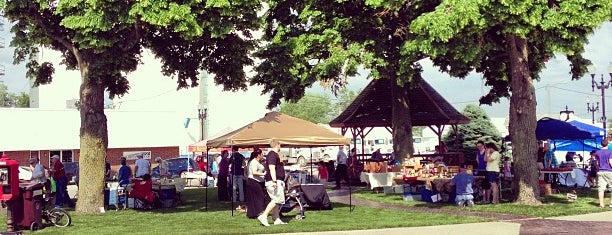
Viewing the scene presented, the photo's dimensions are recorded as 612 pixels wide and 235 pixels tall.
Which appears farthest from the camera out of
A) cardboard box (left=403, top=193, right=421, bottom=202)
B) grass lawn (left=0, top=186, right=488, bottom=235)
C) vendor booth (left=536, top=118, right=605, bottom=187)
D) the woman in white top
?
vendor booth (left=536, top=118, right=605, bottom=187)

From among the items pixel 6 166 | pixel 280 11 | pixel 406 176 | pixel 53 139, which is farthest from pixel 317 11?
pixel 53 139

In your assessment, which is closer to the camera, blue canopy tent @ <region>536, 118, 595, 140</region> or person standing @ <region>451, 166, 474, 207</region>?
person standing @ <region>451, 166, 474, 207</region>

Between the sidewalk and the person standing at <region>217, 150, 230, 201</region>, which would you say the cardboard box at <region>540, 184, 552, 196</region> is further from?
the person standing at <region>217, 150, 230, 201</region>

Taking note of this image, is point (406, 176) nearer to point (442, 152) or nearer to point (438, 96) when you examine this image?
point (442, 152)

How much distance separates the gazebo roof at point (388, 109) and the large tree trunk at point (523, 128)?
41.5 ft

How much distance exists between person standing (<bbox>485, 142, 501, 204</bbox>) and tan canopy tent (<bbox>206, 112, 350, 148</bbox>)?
151 inches

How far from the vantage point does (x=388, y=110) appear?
31.2m

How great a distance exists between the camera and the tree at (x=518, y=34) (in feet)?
49.0

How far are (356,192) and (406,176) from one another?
15.5ft

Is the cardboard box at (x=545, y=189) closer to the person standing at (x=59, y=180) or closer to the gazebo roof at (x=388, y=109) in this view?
the gazebo roof at (x=388, y=109)

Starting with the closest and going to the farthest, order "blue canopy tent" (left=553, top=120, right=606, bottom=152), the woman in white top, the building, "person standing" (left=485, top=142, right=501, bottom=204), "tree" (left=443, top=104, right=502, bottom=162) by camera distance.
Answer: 1. the woman in white top
2. "person standing" (left=485, top=142, right=501, bottom=204)
3. "blue canopy tent" (left=553, top=120, right=606, bottom=152)
4. the building
5. "tree" (left=443, top=104, right=502, bottom=162)

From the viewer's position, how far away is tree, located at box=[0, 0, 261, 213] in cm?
1564

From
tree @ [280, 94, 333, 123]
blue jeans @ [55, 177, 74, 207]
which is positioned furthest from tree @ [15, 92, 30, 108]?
blue jeans @ [55, 177, 74, 207]

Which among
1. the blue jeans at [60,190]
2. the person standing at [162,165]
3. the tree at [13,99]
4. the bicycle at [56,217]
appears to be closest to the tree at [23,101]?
the tree at [13,99]
